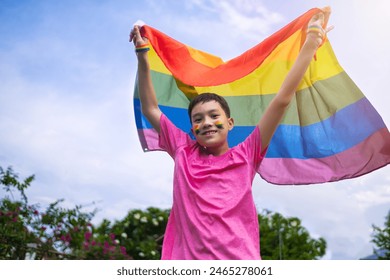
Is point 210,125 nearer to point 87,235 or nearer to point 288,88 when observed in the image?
point 288,88

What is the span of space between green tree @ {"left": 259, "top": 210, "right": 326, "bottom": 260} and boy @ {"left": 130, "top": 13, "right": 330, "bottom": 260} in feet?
53.5

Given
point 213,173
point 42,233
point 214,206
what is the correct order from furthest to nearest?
1. point 42,233
2. point 213,173
3. point 214,206

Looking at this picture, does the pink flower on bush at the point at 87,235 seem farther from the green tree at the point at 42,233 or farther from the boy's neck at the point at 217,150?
the boy's neck at the point at 217,150

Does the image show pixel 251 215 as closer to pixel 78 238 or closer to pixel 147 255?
pixel 78 238

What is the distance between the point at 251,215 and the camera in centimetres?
223

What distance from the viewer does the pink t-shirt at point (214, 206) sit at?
210 centimetres

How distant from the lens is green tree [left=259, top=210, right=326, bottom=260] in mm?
18875

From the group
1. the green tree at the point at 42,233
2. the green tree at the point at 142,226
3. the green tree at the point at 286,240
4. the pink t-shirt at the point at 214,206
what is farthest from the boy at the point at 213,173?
the green tree at the point at 286,240

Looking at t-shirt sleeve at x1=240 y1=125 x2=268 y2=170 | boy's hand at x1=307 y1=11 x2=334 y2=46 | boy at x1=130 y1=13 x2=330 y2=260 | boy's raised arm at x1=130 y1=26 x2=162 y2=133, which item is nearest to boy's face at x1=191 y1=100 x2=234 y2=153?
boy at x1=130 y1=13 x2=330 y2=260

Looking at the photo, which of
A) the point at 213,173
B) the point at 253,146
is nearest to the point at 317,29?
the point at 253,146

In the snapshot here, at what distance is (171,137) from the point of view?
2.54 m

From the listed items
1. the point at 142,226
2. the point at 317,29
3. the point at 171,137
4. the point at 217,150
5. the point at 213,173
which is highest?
the point at 142,226

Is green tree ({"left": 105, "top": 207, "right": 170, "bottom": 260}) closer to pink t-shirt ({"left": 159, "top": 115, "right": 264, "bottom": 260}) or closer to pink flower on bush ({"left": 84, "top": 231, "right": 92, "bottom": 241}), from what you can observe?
pink flower on bush ({"left": 84, "top": 231, "right": 92, "bottom": 241})

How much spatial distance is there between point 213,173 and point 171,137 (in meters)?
0.36
